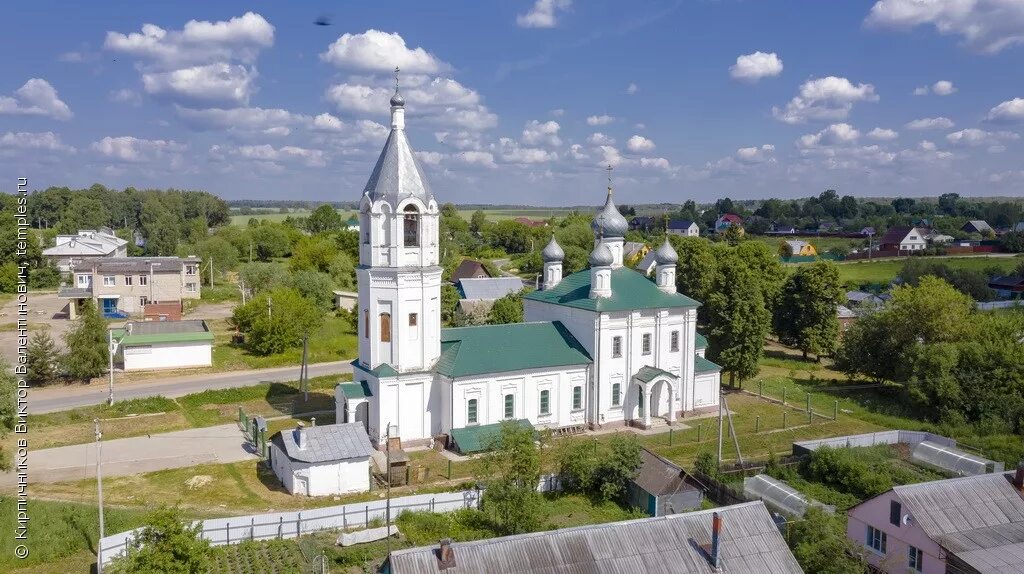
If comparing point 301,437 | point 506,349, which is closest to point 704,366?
point 506,349

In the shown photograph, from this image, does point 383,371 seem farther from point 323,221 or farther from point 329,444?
point 323,221

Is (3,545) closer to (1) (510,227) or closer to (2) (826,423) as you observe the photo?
(2) (826,423)

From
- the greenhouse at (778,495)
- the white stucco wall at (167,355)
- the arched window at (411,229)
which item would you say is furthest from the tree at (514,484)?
the white stucco wall at (167,355)

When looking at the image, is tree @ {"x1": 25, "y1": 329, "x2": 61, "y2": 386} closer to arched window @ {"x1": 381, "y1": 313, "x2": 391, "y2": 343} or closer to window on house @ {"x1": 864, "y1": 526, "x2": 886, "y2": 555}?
arched window @ {"x1": 381, "y1": 313, "x2": 391, "y2": 343}

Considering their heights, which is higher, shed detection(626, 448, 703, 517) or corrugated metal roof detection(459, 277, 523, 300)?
corrugated metal roof detection(459, 277, 523, 300)

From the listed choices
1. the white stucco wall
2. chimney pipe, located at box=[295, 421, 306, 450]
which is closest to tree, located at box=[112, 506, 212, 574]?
chimney pipe, located at box=[295, 421, 306, 450]

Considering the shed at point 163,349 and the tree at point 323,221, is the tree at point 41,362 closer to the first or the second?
the shed at point 163,349
